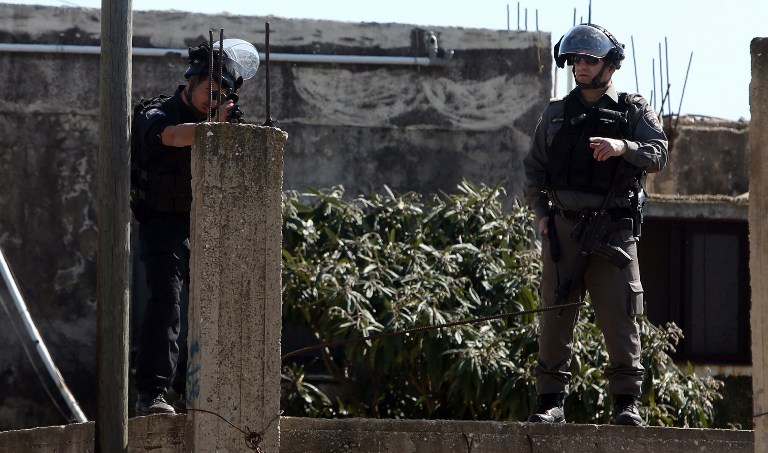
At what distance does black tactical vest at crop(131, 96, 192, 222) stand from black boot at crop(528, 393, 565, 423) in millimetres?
1819

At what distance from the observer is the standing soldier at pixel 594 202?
20.9ft

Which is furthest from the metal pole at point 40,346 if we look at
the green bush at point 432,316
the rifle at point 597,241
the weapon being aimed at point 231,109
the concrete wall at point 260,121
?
the rifle at point 597,241

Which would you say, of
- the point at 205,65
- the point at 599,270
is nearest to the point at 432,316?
the point at 599,270

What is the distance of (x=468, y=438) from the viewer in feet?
20.3

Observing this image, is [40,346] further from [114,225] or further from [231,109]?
[114,225]

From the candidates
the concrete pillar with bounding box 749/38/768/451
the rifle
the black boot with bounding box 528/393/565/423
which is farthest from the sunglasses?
the black boot with bounding box 528/393/565/423

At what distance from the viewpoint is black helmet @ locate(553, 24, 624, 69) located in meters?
6.41

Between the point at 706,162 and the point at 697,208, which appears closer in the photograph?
the point at 697,208

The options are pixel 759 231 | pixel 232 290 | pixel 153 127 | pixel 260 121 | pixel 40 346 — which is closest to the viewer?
pixel 759 231

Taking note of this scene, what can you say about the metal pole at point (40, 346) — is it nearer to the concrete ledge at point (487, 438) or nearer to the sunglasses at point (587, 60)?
the concrete ledge at point (487, 438)

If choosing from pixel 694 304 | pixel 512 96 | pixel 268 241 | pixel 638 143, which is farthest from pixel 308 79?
pixel 268 241

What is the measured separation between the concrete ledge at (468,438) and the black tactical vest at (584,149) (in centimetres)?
110

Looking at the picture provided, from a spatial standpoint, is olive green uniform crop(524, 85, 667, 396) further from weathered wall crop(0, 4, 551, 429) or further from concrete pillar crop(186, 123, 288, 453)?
weathered wall crop(0, 4, 551, 429)

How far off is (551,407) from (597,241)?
0.80m
